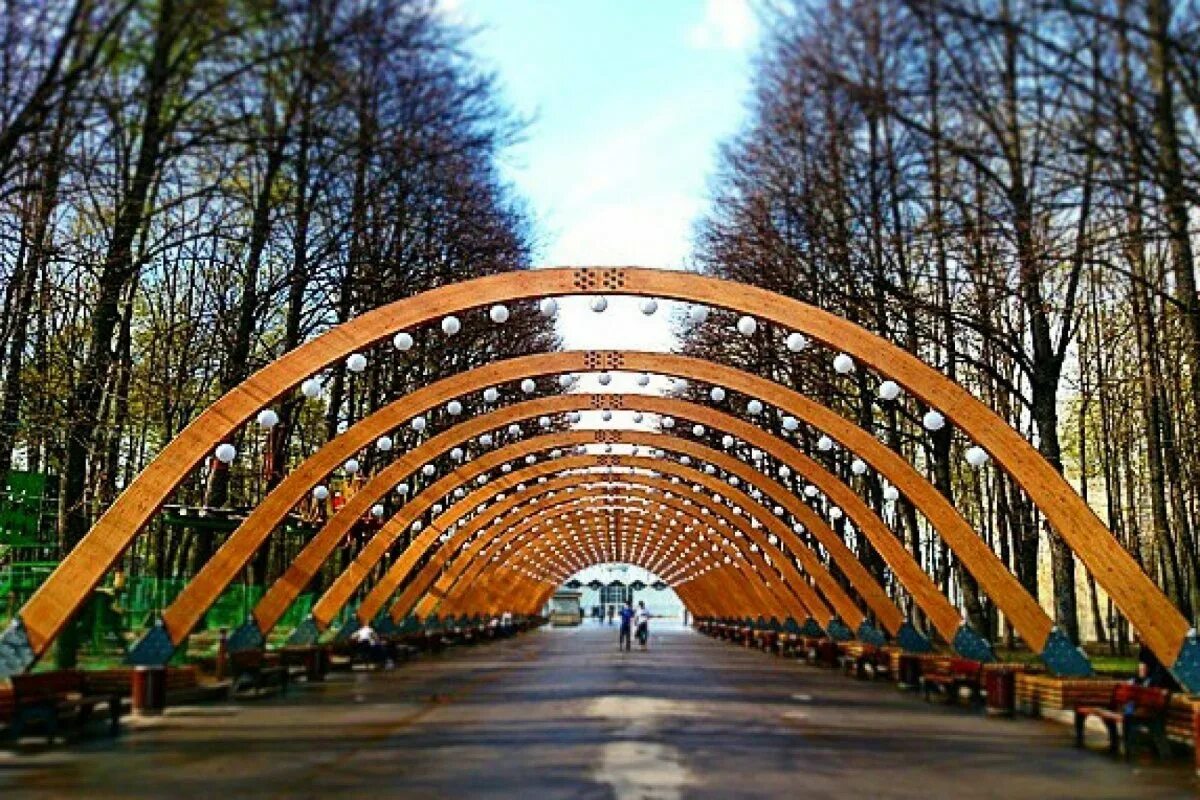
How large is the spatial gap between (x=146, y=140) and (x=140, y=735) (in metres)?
6.72

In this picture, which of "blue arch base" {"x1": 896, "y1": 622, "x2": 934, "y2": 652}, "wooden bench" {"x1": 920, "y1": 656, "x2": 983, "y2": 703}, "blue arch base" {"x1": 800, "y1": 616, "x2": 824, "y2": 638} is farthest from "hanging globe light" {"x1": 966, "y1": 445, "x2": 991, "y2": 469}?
"blue arch base" {"x1": 800, "y1": 616, "x2": 824, "y2": 638}

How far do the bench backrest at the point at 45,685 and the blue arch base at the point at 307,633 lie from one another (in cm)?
1181

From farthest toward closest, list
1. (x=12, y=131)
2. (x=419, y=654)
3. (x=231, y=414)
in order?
(x=419, y=654), (x=231, y=414), (x=12, y=131)

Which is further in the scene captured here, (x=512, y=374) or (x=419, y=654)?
(x=419, y=654)

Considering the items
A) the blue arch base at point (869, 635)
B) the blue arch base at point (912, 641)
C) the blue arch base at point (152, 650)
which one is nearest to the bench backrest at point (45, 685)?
the blue arch base at point (152, 650)

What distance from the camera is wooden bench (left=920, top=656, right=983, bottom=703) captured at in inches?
769

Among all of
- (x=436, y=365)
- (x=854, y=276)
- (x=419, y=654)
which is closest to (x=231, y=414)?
(x=854, y=276)

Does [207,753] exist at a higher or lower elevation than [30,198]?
lower

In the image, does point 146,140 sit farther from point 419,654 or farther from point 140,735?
point 419,654

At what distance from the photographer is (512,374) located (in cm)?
2244

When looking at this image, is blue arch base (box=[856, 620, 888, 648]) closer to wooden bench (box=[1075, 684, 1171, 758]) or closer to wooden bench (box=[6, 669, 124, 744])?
wooden bench (box=[1075, 684, 1171, 758])

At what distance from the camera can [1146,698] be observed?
13.2m

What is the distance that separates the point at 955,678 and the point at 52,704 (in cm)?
1300

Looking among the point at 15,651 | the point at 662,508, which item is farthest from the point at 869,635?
the point at 15,651
